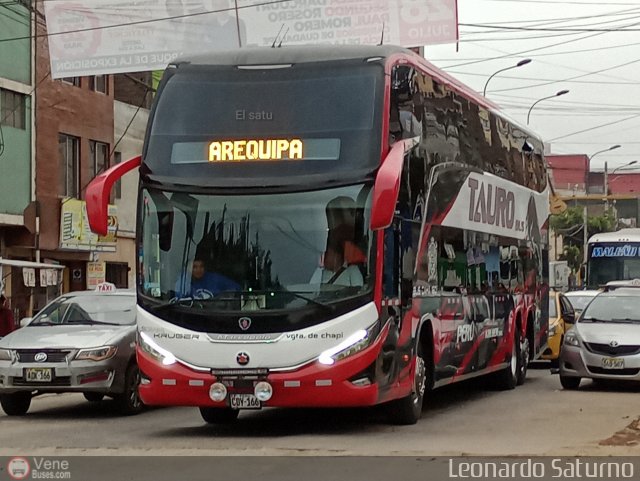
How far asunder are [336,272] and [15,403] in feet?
19.5

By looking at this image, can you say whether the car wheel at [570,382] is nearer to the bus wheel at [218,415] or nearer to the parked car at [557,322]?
the parked car at [557,322]

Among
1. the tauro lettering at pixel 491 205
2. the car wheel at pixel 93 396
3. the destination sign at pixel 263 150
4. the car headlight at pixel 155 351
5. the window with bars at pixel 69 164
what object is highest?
the window with bars at pixel 69 164

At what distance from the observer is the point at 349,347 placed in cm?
1304

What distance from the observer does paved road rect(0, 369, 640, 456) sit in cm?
1228

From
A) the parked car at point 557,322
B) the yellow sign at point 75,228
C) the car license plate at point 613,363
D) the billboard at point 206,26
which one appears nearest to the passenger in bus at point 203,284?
the car license plate at point 613,363

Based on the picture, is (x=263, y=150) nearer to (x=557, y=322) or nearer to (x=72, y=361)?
(x=72, y=361)

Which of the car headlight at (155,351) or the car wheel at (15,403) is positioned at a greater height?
the car headlight at (155,351)

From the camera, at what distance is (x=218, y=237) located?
13422mm

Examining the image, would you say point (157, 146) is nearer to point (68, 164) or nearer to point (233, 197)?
point (233, 197)

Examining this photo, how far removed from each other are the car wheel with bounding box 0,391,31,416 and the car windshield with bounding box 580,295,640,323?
9.38 metres

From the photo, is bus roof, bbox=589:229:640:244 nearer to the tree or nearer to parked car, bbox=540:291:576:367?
parked car, bbox=540:291:576:367

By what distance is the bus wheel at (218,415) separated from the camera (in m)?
15.0

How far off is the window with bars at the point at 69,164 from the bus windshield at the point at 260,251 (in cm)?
2172
